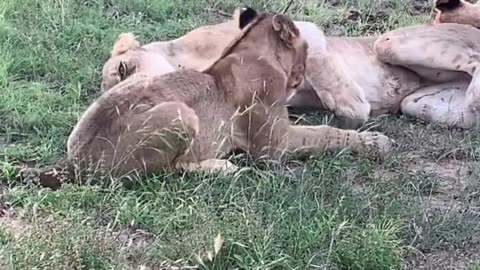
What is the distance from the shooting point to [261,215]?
13.2ft

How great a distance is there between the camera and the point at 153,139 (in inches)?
172

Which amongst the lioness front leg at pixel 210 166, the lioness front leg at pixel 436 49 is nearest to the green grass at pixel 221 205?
the lioness front leg at pixel 210 166

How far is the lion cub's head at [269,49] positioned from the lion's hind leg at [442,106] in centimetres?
89

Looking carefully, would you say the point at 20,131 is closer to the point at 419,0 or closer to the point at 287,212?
the point at 287,212

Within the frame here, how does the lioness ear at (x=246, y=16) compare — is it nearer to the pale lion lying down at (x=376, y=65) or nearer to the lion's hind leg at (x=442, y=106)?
the pale lion lying down at (x=376, y=65)

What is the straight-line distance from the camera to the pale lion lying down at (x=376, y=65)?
555 cm

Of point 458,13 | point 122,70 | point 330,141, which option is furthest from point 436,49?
point 122,70

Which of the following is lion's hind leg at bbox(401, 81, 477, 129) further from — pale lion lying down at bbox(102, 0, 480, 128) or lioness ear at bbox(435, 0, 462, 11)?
lioness ear at bbox(435, 0, 462, 11)

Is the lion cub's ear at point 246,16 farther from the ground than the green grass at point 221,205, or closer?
farther from the ground

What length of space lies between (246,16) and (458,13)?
5.12 ft

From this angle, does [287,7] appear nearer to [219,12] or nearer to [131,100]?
[219,12]

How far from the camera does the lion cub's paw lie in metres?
4.99

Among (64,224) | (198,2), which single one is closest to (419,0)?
(198,2)

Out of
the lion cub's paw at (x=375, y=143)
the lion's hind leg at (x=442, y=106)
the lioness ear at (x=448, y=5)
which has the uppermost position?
the lioness ear at (x=448, y=5)
